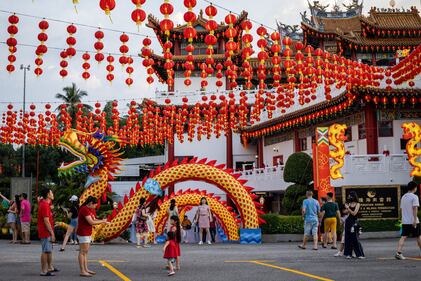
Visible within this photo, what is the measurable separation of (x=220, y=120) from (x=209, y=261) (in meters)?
23.3

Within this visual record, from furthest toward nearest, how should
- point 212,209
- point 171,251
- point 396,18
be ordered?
point 396,18
point 212,209
point 171,251

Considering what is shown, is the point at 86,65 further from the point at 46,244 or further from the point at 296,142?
the point at 296,142

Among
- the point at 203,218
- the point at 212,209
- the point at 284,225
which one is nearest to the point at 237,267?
the point at 203,218

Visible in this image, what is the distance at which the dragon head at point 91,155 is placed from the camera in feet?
70.0

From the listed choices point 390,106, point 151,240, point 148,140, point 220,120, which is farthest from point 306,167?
point 148,140

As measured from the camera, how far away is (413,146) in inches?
903

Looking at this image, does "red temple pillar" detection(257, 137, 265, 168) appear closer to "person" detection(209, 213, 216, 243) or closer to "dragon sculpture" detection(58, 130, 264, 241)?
"person" detection(209, 213, 216, 243)

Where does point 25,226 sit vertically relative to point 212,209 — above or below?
below

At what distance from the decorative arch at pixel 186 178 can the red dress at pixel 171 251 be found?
31.3 feet

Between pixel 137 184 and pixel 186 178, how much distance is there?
6.06ft

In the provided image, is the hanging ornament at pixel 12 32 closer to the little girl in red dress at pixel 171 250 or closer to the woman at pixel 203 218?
the little girl in red dress at pixel 171 250

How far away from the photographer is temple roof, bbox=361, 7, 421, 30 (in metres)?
36.2

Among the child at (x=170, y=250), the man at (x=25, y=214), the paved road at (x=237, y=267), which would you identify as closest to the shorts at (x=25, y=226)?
the man at (x=25, y=214)

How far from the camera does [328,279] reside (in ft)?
29.6
